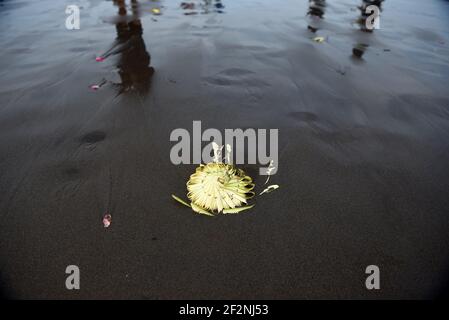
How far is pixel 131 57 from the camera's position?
17.1ft

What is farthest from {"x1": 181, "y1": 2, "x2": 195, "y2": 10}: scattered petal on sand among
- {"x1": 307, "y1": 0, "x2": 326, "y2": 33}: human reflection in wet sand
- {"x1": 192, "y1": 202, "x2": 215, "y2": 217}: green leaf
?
{"x1": 192, "y1": 202, "x2": 215, "y2": 217}: green leaf

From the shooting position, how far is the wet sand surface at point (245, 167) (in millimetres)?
2170

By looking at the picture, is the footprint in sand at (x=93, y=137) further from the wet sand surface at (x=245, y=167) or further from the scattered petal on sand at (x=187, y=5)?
the scattered petal on sand at (x=187, y=5)

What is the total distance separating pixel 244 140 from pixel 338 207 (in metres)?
1.37

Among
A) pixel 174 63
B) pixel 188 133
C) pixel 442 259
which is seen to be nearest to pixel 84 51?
pixel 174 63

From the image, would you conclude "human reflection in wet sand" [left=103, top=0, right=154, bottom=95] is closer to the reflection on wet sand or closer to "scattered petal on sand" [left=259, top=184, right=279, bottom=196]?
"scattered petal on sand" [left=259, top=184, right=279, bottom=196]

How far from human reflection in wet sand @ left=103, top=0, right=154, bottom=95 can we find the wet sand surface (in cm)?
4

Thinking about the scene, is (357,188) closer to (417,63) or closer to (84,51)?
(417,63)

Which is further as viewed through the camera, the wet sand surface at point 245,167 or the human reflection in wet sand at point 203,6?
the human reflection in wet sand at point 203,6

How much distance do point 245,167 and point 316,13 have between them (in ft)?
21.8

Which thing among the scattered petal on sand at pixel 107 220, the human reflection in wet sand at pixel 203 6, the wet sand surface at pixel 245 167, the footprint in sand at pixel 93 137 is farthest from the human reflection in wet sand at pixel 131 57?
the scattered petal on sand at pixel 107 220

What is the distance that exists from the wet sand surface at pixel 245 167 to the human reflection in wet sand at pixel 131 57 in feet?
0.14

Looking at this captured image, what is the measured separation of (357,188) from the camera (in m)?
2.84

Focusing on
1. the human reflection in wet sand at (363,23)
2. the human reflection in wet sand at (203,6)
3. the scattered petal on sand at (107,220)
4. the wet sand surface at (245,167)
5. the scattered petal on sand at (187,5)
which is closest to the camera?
the wet sand surface at (245,167)
